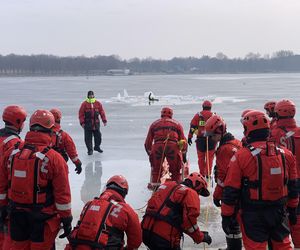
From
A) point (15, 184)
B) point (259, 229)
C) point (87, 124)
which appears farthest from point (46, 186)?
point (87, 124)

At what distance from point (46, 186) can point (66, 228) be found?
1.56ft

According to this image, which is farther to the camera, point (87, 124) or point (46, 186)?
point (87, 124)

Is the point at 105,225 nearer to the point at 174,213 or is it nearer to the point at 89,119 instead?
the point at 174,213

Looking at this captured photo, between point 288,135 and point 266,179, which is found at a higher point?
point 288,135

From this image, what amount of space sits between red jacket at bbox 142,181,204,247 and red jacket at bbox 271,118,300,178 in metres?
1.58

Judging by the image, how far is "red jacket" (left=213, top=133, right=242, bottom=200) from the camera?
15.0 ft

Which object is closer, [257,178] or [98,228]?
[98,228]

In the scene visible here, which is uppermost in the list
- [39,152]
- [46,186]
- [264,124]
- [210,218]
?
[264,124]

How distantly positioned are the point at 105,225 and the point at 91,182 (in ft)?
15.2

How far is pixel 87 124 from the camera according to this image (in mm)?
10578

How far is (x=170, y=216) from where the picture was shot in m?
3.80

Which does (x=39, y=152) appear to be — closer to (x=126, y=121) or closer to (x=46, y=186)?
(x=46, y=186)

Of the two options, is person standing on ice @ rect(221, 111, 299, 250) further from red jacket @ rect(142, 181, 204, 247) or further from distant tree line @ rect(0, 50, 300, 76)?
distant tree line @ rect(0, 50, 300, 76)

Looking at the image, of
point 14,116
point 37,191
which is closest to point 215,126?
point 37,191
